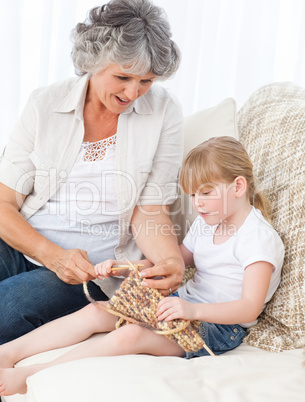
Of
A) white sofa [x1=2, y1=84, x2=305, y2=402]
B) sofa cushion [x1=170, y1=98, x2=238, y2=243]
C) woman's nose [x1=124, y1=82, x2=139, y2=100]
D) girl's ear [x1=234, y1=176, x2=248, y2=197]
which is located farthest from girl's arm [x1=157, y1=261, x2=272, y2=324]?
woman's nose [x1=124, y1=82, x2=139, y2=100]

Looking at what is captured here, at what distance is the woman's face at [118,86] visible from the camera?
158 centimetres

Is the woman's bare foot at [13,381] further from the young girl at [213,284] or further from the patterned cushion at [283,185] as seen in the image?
the patterned cushion at [283,185]

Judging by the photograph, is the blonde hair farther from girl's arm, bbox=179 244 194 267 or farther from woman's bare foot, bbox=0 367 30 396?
woman's bare foot, bbox=0 367 30 396

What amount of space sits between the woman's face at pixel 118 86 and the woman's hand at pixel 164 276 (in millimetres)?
514

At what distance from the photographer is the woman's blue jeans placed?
1.51 m

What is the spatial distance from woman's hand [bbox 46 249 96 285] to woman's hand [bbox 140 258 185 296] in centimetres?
16

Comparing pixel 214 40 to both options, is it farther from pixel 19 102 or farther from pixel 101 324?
pixel 101 324

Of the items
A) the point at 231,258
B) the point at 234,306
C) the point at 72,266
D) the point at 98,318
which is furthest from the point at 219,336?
the point at 72,266

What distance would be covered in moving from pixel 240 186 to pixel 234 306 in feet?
1.15

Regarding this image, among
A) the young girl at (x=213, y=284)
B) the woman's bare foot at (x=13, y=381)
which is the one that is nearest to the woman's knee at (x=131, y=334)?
the young girl at (x=213, y=284)

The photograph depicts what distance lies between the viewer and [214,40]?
2707 mm

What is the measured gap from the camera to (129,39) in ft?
5.03

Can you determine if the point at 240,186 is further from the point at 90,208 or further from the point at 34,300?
the point at 34,300

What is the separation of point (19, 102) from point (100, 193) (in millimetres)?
935
